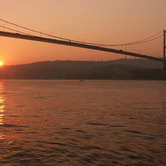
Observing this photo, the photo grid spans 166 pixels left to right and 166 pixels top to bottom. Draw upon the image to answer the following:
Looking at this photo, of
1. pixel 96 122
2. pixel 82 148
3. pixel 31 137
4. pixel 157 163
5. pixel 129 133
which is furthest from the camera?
pixel 96 122

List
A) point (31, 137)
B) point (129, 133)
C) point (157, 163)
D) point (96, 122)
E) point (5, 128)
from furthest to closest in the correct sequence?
point (96, 122)
point (5, 128)
point (129, 133)
point (31, 137)
point (157, 163)

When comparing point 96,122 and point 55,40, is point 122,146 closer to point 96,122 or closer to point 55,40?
point 96,122

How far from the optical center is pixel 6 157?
529 centimetres

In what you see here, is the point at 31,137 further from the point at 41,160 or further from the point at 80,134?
the point at 41,160

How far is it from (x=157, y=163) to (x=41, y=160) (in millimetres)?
2057

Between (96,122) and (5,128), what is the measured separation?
9.69ft

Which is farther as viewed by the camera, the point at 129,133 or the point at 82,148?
the point at 129,133

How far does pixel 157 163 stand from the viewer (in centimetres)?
496

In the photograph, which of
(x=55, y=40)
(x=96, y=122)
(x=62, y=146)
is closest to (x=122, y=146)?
(x=62, y=146)

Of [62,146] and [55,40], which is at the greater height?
[55,40]

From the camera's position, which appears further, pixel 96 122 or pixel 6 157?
pixel 96 122

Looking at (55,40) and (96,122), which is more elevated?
(55,40)

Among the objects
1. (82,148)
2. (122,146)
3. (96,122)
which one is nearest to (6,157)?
(82,148)

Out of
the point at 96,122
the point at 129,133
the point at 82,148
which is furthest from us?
the point at 96,122
